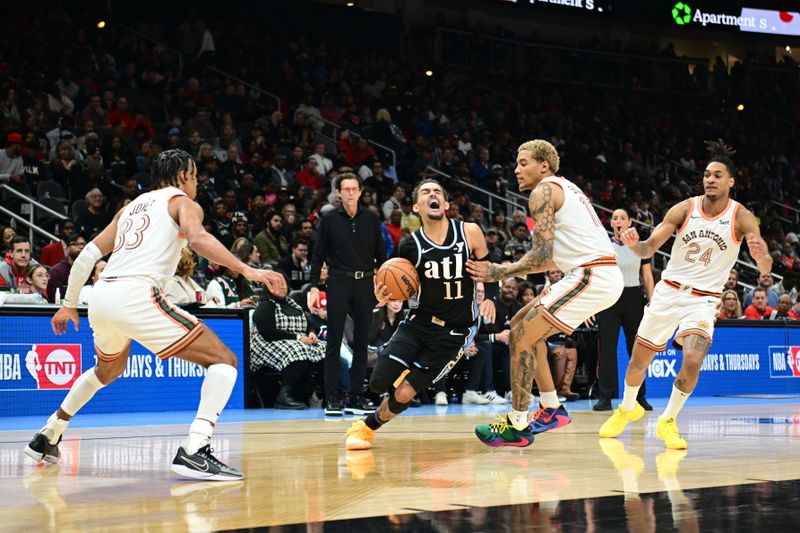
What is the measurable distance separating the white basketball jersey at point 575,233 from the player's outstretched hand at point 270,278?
2254mm

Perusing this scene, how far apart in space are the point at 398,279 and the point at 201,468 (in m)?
1.89

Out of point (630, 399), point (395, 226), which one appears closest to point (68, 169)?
point (395, 226)

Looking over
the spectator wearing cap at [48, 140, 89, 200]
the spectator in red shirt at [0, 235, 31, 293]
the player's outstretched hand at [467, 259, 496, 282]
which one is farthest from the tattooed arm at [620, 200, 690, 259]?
the spectator wearing cap at [48, 140, 89, 200]

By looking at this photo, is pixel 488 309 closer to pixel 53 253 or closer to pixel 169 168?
pixel 169 168

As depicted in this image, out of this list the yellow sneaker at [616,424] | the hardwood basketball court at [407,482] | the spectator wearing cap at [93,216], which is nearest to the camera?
the hardwood basketball court at [407,482]

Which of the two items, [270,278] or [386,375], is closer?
[270,278]

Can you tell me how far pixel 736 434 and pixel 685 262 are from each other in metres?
1.44

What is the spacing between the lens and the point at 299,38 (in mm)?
20875

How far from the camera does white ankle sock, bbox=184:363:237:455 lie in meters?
5.05

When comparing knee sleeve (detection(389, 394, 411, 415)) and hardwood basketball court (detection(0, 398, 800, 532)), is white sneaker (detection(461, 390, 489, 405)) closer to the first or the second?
hardwood basketball court (detection(0, 398, 800, 532))

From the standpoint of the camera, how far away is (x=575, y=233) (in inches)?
254

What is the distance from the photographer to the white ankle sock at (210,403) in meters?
5.05

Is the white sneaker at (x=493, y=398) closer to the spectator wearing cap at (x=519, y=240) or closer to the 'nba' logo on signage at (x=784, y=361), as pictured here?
the spectator wearing cap at (x=519, y=240)

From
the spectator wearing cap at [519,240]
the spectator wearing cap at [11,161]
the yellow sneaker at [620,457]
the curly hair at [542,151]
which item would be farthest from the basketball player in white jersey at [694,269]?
the spectator wearing cap at [11,161]
